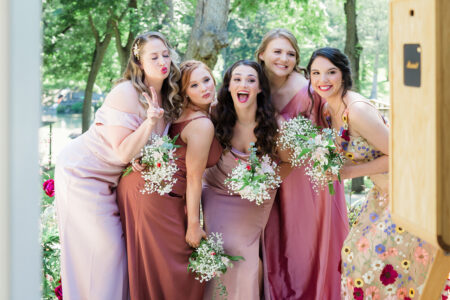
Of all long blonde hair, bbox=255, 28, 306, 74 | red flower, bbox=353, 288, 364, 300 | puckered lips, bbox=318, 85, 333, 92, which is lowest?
red flower, bbox=353, 288, 364, 300

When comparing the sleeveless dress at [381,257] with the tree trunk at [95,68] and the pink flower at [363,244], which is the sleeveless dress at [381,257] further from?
the tree trunk at [95,68]

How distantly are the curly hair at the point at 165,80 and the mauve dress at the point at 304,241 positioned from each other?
3.14 ft


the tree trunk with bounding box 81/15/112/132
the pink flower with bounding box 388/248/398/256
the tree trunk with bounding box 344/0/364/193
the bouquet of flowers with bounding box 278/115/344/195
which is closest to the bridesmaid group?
the bouquet of flowers with bounding box 278/115/344/195

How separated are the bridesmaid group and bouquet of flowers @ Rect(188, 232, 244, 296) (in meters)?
0.07

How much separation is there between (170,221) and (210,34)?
153 inches

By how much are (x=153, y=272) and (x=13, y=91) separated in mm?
2898

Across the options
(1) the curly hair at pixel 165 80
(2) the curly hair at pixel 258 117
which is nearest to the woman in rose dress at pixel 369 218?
(2) the curly hair at pixel 258 117

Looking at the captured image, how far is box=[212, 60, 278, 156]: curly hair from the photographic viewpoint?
4.49 meters

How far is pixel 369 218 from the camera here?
3928 millimetres

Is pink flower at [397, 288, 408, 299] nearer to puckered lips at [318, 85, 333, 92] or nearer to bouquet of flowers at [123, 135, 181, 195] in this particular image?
puckered lips at [318, 85, 333, 92]

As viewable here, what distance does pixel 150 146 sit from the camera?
417 cm

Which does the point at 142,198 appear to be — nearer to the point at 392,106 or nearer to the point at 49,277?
the point at 49,277

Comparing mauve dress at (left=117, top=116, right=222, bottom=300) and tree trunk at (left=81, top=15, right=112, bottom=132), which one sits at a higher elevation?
tree trunk at (left=81, top=15, right=112, bottom=132)

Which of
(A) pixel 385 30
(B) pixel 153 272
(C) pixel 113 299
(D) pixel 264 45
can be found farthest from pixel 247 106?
(A) pixel 385 30
